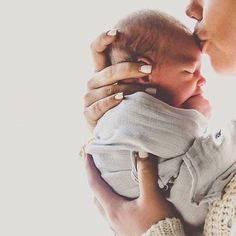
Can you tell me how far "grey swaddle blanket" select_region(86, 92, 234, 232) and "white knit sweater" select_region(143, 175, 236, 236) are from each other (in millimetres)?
20

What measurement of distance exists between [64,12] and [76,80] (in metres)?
0.21

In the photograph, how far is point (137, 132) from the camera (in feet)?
3.52

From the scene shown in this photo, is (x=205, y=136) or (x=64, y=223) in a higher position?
(x=205, y=136)

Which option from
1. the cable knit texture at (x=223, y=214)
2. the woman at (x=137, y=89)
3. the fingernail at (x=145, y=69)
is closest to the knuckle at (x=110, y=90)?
the woman at (x=137, y=89)

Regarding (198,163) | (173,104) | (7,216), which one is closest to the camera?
(198,163)

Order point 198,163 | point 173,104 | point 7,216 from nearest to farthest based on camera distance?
1. point 198,163
2. point 173,104
3. point 7,216

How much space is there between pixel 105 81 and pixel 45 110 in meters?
0.42

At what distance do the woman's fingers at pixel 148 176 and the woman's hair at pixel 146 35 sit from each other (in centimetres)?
22

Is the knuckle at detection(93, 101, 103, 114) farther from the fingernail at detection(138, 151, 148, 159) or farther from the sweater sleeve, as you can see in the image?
the sweater sleeve

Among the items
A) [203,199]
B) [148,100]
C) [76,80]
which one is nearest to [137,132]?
[148,100]

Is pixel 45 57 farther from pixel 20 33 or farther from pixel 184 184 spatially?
pixel 184 184

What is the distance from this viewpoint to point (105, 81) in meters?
1.21

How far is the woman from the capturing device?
104 centimetres

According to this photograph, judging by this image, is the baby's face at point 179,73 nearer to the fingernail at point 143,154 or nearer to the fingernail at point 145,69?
the fingernail at point 145,69
